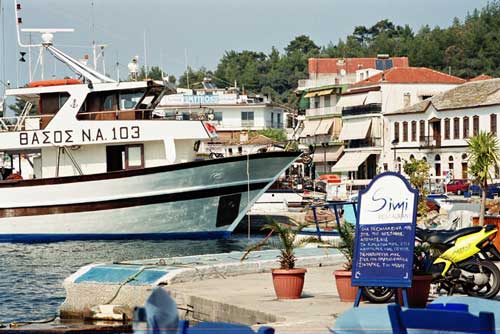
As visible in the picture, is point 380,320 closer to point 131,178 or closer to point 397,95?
point 131,178

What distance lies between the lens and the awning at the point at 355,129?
81.4 meters

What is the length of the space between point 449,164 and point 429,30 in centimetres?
8038

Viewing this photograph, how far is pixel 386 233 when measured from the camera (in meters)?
11.5

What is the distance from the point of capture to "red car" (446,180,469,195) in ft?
190

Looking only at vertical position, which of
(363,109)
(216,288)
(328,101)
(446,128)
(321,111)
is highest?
(328,101)

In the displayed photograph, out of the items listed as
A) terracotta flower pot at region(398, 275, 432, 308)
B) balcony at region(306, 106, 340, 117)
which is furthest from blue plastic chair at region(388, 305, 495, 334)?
balcony at region(306, 106, 340, 117)

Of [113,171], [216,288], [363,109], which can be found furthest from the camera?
[363,109]

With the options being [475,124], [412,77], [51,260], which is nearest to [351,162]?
[412,77]

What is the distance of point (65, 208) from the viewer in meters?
36.8

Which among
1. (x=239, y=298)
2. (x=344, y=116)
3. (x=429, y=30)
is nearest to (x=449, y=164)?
(x=344, y=116)

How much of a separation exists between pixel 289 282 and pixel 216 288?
1.89m

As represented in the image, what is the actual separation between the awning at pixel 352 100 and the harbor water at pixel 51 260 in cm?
4521

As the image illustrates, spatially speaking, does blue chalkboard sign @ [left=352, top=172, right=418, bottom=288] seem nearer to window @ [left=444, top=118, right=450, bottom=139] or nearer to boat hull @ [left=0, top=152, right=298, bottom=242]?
boat hull @ [left=0, top=152, right=298, bottom=242]

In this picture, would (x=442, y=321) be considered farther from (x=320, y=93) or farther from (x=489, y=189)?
(x=320, y=93)
